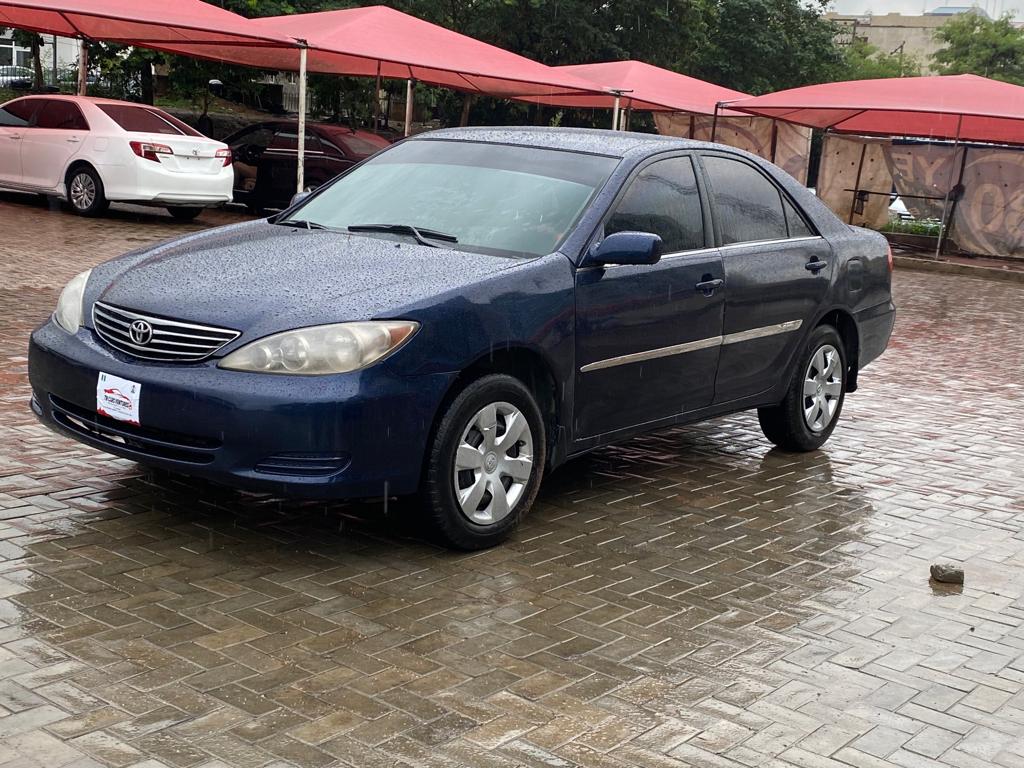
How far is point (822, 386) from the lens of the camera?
761cm

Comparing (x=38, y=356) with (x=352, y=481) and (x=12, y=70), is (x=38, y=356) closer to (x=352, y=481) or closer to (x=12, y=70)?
(x=352, y=481)

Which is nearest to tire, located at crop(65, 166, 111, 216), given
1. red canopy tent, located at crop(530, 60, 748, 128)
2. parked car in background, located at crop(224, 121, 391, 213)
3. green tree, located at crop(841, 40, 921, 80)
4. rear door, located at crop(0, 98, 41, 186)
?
rear door, located at crop(0, 98, 41, 186)

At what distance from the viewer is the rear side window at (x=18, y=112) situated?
18250 millimetres

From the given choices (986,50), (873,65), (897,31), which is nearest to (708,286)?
(986,50)

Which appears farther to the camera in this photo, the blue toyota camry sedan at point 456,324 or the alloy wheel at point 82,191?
the alloy wheel at point 82,191

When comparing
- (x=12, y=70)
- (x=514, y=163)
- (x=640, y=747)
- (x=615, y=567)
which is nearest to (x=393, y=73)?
(x=514, y=163)

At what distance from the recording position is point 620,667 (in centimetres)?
432

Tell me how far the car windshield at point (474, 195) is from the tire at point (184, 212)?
1321cm

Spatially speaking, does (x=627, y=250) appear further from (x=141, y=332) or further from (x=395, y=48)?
(x=395, y=48)

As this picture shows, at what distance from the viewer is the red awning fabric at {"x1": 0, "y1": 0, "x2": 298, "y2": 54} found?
16047 mm

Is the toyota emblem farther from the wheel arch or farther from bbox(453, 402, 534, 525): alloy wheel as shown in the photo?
the wheel arch


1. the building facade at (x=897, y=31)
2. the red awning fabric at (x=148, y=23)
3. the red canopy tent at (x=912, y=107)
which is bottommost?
the red canopy tent at (x=912, y=107)

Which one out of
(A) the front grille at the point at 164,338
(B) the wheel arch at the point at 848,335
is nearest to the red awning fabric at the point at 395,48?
(B) the wheel arch at the point at 848,335

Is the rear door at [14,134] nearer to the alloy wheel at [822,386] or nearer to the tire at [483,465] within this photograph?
the alloy wheel at [822,386]
